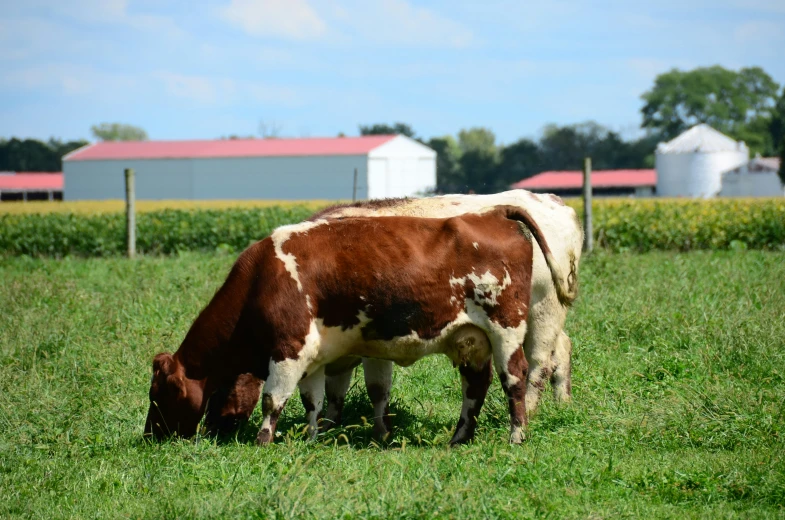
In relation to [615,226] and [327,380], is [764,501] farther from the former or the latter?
[615,226]

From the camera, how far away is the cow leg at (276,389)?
20.1 feet

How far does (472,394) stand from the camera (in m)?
6.53

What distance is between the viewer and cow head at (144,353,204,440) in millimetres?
6395

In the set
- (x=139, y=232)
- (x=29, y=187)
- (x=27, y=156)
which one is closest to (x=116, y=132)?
(x=27, y=156)

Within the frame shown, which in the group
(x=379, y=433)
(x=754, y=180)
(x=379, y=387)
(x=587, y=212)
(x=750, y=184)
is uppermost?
(x=754, y=180)

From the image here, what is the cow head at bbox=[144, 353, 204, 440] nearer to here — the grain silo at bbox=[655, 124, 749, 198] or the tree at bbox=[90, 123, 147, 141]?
the grain silo at bbox=[655, 124, 749, 198]

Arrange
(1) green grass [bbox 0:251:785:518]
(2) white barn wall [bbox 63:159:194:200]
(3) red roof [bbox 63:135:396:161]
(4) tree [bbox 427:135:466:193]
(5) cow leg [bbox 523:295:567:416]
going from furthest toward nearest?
(4) tree [bbox 427:135:466:193]
(2) white barn wall [bbox 63:159:194:200]
(3) red roof [bbox 63:135:396:161]
(5) cow leg [bbox 523:295:567:416]
(1) green grass [bbox 0:251:785:518]

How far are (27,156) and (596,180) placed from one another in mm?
51268

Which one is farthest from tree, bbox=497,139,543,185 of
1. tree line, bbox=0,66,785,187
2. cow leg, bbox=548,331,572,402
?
cow leg, bbox=548,331,572,402

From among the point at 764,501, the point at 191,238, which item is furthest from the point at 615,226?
the point at 764,501

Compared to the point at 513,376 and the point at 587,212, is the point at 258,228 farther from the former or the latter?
the point at 513,376

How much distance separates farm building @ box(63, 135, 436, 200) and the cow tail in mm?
49535

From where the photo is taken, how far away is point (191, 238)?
21859 millimetres

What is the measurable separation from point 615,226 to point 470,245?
14.3 m
